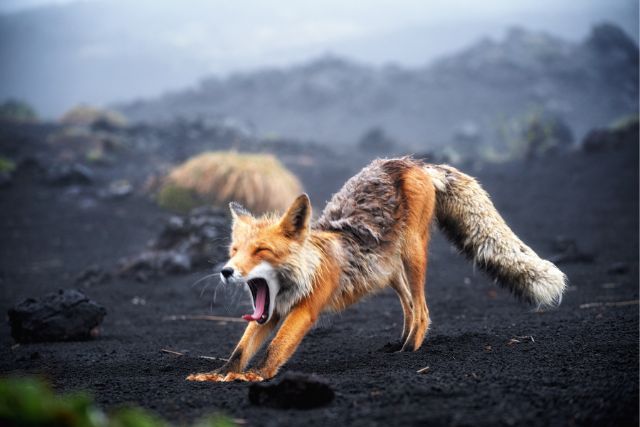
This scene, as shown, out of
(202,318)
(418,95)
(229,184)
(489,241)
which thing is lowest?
(202,318)

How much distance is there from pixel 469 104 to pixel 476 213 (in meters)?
34.0

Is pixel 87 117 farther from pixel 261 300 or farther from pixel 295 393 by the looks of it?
pixel 295 393

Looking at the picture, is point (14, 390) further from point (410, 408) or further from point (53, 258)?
point (53, 258)

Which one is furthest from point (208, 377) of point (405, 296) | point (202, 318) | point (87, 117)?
point (87, 117)

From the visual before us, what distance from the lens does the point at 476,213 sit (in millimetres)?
5473

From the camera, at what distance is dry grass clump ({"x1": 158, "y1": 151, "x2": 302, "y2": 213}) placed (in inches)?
528

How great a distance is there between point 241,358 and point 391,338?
2185 millimetres

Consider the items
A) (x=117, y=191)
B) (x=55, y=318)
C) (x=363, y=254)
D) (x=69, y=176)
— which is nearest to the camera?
(x=363, y=254)

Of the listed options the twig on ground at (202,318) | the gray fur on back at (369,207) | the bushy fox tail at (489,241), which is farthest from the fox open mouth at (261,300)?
the twig on ground at (202,318)

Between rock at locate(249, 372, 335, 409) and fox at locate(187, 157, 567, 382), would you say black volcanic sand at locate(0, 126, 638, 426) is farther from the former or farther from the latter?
fox at locate(187, 157, 567, 382)

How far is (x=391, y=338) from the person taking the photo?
20.4ft

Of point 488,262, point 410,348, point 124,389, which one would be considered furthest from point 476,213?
point 124,389

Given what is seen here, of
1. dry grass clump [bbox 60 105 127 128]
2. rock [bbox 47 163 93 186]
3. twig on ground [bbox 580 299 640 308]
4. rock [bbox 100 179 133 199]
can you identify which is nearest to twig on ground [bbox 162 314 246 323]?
twig on ground [bbox 580 299 640 308]

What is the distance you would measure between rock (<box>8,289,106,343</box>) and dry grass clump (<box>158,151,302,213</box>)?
6.71 metres
